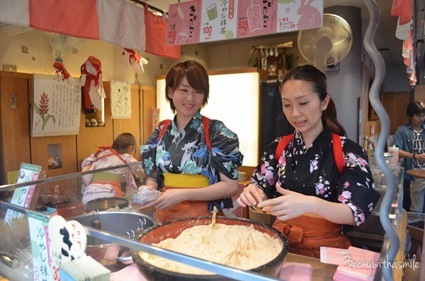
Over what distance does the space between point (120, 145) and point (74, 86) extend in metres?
1.33

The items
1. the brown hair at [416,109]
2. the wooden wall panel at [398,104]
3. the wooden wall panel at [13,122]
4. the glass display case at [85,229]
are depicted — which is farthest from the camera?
the wooden wall panel at [398,104]

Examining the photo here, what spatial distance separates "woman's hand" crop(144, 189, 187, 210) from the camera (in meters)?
1.69

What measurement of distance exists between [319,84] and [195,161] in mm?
800

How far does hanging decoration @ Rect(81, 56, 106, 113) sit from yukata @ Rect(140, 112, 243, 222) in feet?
12.0

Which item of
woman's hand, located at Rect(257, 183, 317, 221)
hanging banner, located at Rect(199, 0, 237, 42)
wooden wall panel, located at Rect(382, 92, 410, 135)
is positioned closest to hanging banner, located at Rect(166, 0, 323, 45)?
hanging banner, located at Rect(199, 0, 237, 42)

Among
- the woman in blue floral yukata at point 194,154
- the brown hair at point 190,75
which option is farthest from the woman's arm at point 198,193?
the brown hair at point 190,75

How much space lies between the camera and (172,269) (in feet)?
3.04

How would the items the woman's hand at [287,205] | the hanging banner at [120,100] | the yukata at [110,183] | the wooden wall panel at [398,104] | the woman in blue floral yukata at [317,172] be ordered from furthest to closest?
the wooden wall panel at [398,104], the hanging banner at [120,100], the yukata at [110,183], the woman in blue floral yukata at [317,172], the woman's hand at [287,205]

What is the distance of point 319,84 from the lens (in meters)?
1.54

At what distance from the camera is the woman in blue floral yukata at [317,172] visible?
1.37 metres

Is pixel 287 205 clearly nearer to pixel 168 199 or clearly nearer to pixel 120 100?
pixel 168 199

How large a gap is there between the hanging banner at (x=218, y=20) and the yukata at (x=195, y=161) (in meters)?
1.18

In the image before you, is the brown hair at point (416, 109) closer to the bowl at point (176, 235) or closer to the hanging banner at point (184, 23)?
the hanging banner at point (184, 23)

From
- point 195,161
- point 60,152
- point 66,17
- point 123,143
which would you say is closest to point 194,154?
point 195,161
